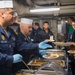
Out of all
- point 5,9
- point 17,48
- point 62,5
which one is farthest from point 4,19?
point 62,5

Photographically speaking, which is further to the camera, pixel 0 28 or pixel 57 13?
pixel 57 13

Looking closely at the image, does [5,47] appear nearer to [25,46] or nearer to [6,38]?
[6,38]

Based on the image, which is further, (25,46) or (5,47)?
(25,46)

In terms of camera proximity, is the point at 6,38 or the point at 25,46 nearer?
the point at 6,38

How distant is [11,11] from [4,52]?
484 mm

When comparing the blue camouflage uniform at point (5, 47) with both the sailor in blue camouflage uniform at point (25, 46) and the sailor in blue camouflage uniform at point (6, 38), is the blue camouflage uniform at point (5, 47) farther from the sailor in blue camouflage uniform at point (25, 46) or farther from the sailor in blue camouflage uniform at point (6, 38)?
the sailor in blue camouflage uniform at point (25, 46)

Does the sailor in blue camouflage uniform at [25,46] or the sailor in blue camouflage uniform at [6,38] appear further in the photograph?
the sailor in blue camouflage uniform at [25,46]

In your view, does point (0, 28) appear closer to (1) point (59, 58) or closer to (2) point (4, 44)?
(2) point (4, 44)

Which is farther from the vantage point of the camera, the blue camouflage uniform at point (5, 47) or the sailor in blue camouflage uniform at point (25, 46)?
the sailor in blue camouflage uniform at point (25, 46)

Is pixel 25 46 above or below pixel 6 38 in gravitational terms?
below

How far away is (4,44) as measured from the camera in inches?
78.7

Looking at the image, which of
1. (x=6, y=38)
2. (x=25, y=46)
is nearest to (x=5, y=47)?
(x=6, y=38)

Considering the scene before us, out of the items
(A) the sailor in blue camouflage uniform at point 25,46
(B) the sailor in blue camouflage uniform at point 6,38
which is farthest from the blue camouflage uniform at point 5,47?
(A) the sailor in blue camouflage uniform at point 25,46

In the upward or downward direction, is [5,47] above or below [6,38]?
below
